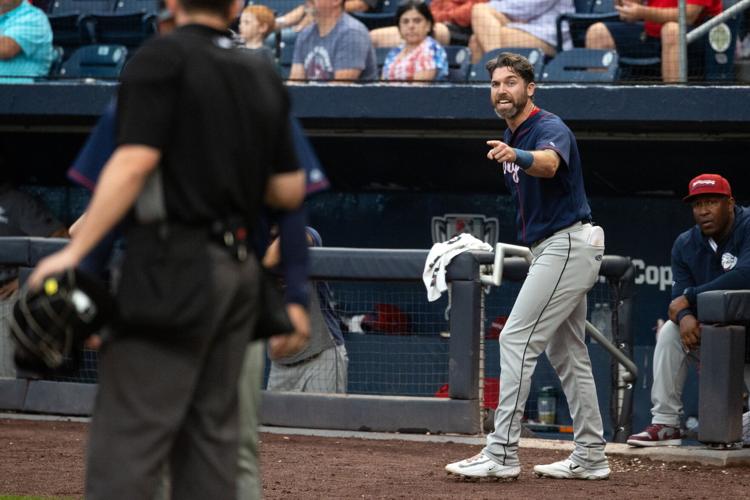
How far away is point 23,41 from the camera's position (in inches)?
361

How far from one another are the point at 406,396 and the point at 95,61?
4.28 metres

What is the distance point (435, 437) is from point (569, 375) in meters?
1.50

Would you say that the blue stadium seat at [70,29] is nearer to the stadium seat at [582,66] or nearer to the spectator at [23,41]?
the spectator at [23,41]

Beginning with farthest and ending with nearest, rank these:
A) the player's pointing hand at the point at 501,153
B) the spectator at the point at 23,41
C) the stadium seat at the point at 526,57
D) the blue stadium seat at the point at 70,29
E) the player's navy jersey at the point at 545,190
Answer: the blue stadium seat at the point at 70,29 → the spectator at the point at 23,41 → the stadium seat at the point at 526,57 → the player's navy jersey at the point at 545,190 → the player's pointing hand at the point at 501,153

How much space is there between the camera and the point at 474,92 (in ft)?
27.1

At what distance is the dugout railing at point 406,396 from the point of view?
6.67 metres

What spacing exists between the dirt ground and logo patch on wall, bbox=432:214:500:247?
10.7ft

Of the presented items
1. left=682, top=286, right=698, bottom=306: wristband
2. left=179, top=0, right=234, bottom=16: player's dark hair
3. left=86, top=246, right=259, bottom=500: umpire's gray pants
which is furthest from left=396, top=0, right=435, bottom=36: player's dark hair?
left=86, top=246, right=259, bottom=500: umpire's gray pants

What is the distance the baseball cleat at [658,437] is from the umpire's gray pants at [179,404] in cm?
423

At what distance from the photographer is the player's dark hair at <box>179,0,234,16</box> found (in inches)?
103

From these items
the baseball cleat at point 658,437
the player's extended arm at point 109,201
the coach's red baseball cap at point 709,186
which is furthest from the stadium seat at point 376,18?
the player's extended arm at point 109,201

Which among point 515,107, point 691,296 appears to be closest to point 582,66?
point 691,296

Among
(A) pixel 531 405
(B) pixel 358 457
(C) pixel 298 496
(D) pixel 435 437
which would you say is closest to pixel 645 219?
(A) pixel 531 405

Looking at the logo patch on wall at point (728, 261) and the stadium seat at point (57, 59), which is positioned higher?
the stadium seat at point (57, 59)
